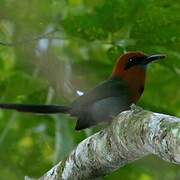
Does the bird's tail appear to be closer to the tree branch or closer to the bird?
the bird

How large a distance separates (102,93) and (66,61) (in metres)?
0.79

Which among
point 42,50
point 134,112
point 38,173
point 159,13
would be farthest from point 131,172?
point 134,112

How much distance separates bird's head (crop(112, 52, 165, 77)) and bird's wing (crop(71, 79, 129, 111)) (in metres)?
0.10

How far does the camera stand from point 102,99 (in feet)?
16.5

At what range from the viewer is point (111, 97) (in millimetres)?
5188

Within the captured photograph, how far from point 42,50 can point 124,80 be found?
0.69 m

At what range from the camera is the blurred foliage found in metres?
4.71

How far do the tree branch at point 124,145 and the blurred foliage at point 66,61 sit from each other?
2.80 ft

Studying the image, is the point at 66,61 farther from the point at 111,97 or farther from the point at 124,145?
the point at 124,145

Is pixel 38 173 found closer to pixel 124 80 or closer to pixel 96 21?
pixel 124 80

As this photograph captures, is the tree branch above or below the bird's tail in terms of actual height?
above

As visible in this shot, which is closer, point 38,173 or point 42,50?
point 42,50

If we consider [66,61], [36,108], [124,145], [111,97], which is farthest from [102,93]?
[124,145]

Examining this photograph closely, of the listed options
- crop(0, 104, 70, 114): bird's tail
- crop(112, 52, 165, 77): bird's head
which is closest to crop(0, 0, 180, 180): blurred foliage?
crop(112, 52, 165, 77): bird's head
